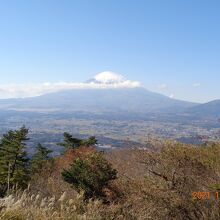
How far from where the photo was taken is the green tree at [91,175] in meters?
23.6

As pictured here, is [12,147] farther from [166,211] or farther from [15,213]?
[15,213]

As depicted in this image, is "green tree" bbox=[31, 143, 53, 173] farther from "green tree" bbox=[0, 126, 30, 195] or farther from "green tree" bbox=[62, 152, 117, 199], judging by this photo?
"green tree" bbox=[62, 152, 117, 199]

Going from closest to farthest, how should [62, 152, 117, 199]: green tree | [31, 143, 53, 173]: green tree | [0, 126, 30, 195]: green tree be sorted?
[62, 152, 117, 199]: green tree → [0, 126, 30, 195]: green tree → [31, 143, 53, 173]: green tree

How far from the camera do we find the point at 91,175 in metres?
24.1

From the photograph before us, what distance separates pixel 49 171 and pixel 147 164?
2797cm

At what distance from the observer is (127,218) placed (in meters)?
7.83

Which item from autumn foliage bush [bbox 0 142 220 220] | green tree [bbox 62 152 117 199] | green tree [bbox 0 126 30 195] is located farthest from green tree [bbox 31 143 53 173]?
autumn foliage bush [bbox 0 142 220 220]

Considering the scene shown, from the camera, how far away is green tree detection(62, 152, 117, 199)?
23641 millimetres
